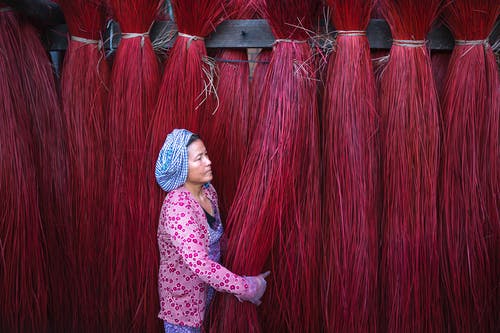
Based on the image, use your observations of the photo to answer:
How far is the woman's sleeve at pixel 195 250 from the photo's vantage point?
1456 mm

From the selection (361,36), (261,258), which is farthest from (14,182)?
(361,36)

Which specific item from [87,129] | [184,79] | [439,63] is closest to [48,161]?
[87,129]

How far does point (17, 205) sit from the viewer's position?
1.74m

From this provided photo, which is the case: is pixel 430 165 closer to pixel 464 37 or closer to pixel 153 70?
pixel 464 37

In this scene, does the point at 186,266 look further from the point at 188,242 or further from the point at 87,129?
the point at 87,129

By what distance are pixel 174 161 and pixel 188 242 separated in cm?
24

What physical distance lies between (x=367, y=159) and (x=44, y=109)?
1135mm

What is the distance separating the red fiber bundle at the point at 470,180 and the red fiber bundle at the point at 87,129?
1135 mm

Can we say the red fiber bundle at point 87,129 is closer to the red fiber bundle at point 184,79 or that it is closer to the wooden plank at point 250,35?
the wooden plank at point 250,35

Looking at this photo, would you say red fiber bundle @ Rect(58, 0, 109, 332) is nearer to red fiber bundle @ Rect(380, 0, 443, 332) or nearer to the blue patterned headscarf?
the blue patterned headscarf

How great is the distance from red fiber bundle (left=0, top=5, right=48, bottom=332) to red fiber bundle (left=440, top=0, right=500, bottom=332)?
1337mm

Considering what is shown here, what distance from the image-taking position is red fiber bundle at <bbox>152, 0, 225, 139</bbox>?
1689 mm

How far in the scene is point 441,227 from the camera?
5.31 feet

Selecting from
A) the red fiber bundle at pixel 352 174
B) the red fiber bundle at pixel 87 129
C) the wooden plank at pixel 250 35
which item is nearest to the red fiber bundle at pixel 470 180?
the wooden plank at pixel 250 35
